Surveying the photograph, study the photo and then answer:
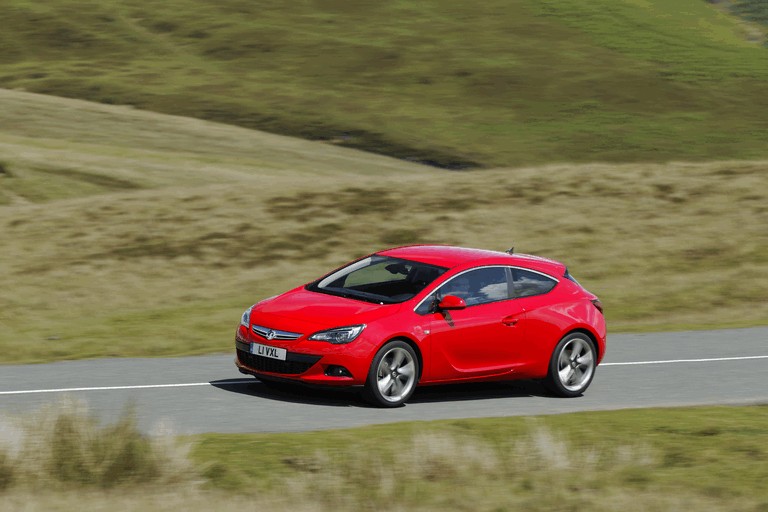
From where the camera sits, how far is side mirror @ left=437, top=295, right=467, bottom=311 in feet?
41.2

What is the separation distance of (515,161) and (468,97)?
13487mm

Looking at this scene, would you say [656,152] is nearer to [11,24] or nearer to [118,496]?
[11,24]

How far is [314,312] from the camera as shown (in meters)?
12.4

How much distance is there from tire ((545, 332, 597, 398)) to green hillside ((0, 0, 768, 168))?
44538 mm

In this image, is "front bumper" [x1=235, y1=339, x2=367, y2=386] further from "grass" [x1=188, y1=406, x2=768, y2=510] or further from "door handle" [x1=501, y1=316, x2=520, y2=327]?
"door handle" [x1=501, y1=316, x2=520, y2=327]

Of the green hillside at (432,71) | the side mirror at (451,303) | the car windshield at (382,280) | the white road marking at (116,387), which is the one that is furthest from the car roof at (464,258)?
the green hillside at (432,71)

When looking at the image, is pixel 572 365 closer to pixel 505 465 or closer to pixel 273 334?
pixel 273 334

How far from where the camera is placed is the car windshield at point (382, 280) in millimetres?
12797

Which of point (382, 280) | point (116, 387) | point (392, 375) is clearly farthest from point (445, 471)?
point (116, 387)

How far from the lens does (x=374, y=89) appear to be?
7394 centimetres

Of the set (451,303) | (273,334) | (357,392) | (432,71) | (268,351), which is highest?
(432,71)

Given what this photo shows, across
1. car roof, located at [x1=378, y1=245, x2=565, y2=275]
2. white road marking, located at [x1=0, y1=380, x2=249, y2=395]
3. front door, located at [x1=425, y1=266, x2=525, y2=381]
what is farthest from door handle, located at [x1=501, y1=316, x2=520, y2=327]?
white road marking, located at [x1=0, y1=380, x2=249, y2=395]

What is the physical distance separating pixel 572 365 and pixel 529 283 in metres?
0.99

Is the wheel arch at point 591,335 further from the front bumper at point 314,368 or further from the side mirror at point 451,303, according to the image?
the front bumper at point 314,368
